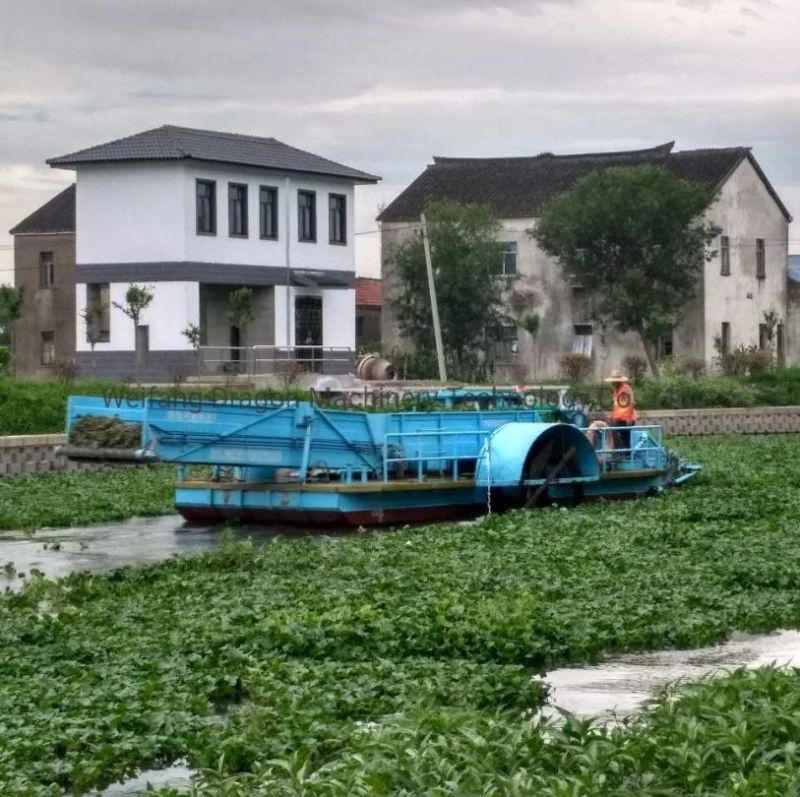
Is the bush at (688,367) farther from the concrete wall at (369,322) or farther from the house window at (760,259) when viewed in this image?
the concrete wall at (369,322)

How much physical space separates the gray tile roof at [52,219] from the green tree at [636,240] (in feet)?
55.5

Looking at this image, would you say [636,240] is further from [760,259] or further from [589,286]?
[760,259]

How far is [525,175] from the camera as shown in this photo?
68.9 meters

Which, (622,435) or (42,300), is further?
(42,300)

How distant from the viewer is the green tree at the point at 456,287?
61.7m

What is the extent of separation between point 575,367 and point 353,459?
1338 inches

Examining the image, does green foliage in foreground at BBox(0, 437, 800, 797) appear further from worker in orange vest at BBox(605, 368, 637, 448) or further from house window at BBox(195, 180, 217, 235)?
house window at BBox(195, 180, 217, 235)

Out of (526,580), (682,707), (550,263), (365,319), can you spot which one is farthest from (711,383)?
(682,707)

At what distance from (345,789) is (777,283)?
6341 cm

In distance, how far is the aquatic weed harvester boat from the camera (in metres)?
22.8

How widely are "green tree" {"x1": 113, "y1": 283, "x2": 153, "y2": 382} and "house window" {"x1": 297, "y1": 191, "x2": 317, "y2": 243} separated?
6338 mm

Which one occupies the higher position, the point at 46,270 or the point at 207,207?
the point at 207,207

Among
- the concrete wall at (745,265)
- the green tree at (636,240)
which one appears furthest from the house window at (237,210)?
the concrete wall at (745,265)

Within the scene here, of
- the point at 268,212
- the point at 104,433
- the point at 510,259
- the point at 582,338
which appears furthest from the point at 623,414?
the point at 510,259
